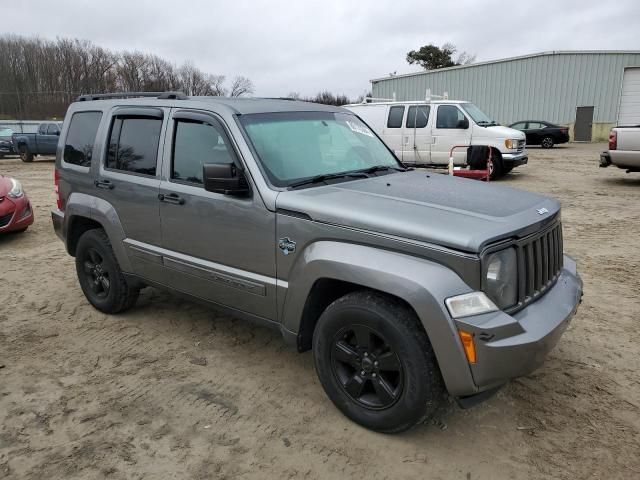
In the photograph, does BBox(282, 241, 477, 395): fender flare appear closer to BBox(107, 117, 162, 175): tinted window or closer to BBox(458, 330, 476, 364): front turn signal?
BBox(458, 330, 476, 364): front turn signal

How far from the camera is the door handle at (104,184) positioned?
422 cm

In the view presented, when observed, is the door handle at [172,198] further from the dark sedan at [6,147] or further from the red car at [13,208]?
the dark sedan at [6,147]

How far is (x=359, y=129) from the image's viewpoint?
428cm

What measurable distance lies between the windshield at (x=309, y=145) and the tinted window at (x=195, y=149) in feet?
0.78

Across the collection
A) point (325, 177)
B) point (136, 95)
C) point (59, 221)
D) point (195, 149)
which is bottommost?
point (59, 221)

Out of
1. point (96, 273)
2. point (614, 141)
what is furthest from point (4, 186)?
point (614, 141)

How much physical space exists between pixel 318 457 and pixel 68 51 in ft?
199

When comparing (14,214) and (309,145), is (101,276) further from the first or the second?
(14,214)

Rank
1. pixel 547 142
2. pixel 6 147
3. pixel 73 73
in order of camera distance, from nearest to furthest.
A: pixel 6 147, pixel 547 142, pixel 73 73

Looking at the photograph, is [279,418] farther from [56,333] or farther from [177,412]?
[56,333]

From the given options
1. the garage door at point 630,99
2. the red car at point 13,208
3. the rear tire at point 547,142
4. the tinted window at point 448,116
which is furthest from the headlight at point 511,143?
the garage door at point 630,99

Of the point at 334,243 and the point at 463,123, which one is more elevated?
the point at 463,123

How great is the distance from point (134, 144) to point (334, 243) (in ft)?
7.18

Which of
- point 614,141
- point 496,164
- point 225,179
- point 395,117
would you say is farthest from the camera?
point 395,117
